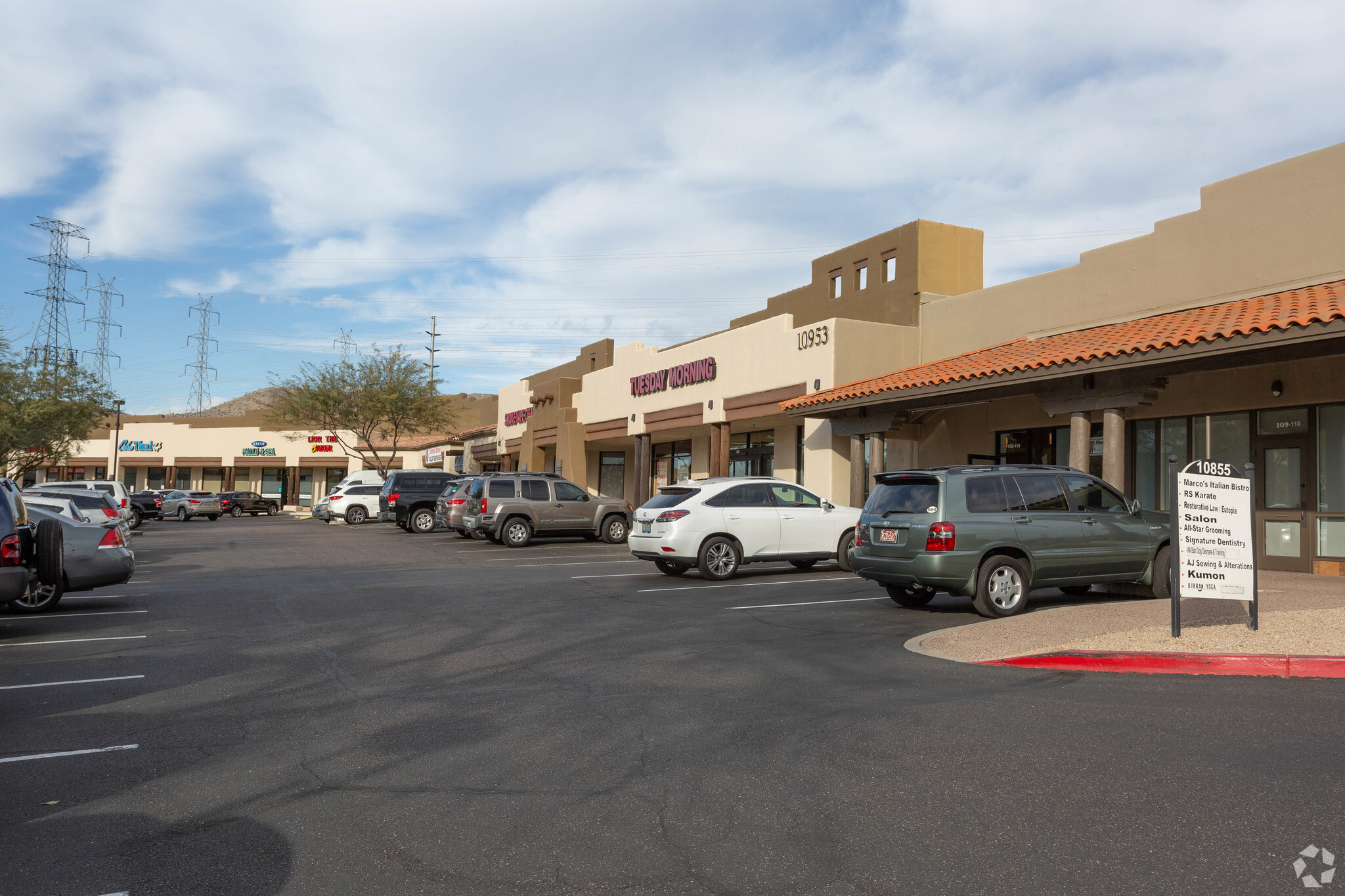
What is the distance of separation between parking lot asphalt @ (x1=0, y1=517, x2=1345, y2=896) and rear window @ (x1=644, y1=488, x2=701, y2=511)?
5235mm

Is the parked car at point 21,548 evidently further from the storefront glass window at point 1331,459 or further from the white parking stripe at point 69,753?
the storefront glass window at point 1331,459

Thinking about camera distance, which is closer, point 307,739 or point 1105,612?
point 307,739

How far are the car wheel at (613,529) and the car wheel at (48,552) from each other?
1597 cm

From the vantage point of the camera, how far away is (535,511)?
24.0 metres

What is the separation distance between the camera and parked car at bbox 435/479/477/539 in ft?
81.9

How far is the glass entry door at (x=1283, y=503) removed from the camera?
15203 mm

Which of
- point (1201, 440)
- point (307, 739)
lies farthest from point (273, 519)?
point (307, 739)

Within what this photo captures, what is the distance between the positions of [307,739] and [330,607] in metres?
6.61

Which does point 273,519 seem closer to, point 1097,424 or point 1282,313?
point 1097,424

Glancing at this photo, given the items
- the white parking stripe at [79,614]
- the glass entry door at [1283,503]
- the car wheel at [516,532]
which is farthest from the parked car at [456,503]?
the glass entry door at [1283,503]

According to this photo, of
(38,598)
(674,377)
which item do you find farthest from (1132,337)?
(674,377)

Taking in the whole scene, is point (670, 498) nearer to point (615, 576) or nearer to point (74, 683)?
point (615, 576)

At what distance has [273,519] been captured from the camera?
153 feet

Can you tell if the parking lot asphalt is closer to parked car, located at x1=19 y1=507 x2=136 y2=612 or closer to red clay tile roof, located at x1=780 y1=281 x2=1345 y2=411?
parked car, located at x1=19 y1=507 x2=136 y2=612
